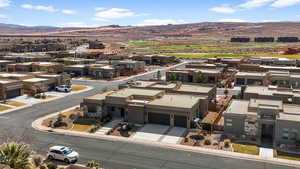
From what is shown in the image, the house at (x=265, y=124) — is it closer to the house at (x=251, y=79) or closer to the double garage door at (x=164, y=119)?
the double garage door at (x=164, y=119)

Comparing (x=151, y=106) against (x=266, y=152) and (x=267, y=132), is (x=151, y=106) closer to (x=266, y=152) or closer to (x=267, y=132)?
(x=267, y=132)

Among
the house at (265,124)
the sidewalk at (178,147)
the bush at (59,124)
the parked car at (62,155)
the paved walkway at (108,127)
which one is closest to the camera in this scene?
the parked car at (62,155)

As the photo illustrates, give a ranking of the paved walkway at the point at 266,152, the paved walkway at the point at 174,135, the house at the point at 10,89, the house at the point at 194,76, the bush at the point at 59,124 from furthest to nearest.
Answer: the house at the point at 194,76, the house at the point at 10,89, the bush at the point at 59,124, the paved walkway at the point at 174,135, the paved walkway at the point at 266,152

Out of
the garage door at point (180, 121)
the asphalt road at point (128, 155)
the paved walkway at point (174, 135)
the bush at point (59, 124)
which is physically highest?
the garage door at point (180, 121)

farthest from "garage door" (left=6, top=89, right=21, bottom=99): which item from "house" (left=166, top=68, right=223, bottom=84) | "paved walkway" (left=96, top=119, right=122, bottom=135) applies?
"house" (left=166, top=68, right=223, bottom=84)

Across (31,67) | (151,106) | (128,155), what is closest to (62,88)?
(31,67)

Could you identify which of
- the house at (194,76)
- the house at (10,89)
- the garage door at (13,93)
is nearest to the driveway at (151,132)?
the house at (10,89)

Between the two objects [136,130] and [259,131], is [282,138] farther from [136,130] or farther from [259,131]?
[136,130]

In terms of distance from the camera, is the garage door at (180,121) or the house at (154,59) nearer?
the garage door at (180,121)
